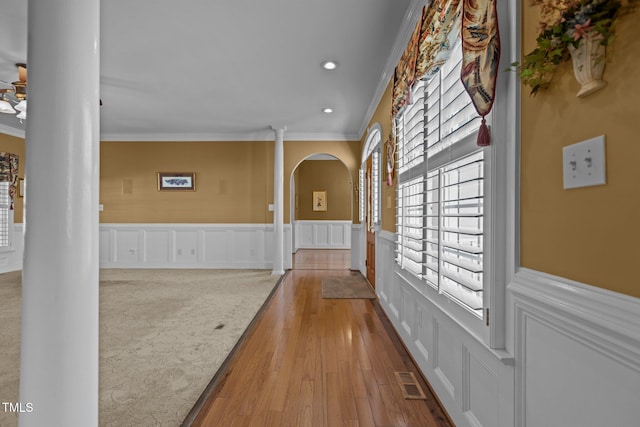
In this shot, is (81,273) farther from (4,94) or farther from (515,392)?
(4,94)

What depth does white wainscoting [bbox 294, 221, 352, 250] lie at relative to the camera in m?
10.1

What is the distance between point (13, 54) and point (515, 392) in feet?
15.9

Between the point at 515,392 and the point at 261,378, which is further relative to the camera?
the point at 261,378

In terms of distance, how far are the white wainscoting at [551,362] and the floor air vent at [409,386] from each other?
0.23 meters

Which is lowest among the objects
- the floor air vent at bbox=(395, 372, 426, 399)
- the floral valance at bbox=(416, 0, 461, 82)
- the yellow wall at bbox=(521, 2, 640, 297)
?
the floor air vent at bbox=(395, 372, 426, 399)

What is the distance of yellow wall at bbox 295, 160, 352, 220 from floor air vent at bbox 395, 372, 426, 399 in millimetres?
7932

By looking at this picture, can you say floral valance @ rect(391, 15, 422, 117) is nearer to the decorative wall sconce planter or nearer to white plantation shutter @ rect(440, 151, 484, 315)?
white plantation shutter @ rect(440, 151, 484, 315)

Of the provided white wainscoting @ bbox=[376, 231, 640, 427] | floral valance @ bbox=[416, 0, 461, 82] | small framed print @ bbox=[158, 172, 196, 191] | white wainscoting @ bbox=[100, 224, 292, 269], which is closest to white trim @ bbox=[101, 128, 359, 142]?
small framed print @ bbox=[158, 172, 196, 191]

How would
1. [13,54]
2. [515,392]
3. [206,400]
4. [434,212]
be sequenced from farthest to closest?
[13,54] < [434,212] < [206,400] < [515,392]

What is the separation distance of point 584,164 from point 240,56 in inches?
126

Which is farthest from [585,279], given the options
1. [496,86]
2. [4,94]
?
[4,94]

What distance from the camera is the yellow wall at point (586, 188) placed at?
75 centimetres

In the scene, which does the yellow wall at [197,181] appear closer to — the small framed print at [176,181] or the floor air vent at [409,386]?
the small framed print at [176,181]

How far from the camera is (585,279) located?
0.88 m
